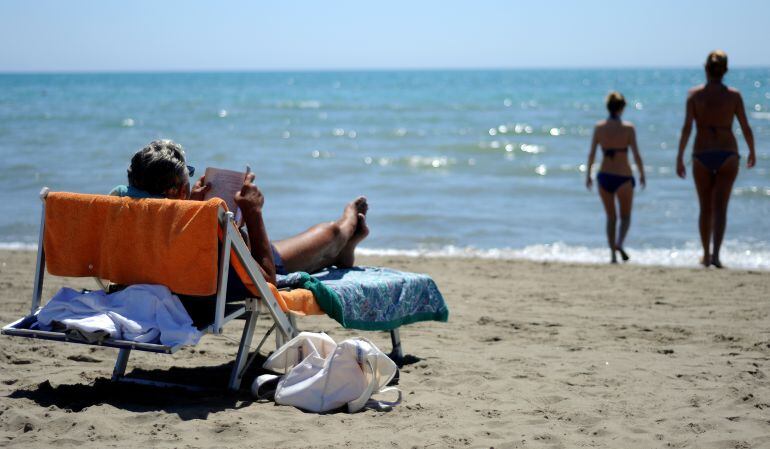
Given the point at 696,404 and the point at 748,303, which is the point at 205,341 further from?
the point at 748,303

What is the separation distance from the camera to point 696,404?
3898mm

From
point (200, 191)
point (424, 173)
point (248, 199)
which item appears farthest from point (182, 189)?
point (424, 173)

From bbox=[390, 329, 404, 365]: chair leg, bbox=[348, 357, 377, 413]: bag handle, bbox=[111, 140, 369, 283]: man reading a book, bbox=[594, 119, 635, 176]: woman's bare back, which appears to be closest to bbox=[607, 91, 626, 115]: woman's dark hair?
bbox=[594, 119, 635, 176]: woman's bare back

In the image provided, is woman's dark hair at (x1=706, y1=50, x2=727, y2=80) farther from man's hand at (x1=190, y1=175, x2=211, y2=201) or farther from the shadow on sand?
man's hand at (x1=190, y1=175, x2=211, y2=201)

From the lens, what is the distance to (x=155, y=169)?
3.77 m

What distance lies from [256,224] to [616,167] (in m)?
5.11

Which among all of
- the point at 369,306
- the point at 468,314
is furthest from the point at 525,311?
the point at 369,306

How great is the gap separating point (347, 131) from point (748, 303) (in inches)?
658

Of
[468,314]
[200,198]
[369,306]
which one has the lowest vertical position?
[468,314]

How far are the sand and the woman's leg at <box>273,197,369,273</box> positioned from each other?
26.2 inches

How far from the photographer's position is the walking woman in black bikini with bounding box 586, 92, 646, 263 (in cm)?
818

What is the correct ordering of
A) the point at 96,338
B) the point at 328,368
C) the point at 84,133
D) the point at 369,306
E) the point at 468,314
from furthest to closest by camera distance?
1. the point at 84,133
2. the point at 468,314
3. the point at 369,306
4. the point at 328,368
5. the point at 96,338

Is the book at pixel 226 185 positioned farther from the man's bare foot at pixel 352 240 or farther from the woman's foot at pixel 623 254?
the woman's foot at pixel 623 254

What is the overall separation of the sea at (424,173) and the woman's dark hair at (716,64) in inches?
71.0
